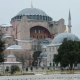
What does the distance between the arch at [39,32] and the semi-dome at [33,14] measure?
2084 millimetres

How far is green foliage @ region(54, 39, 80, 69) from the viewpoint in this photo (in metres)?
34.0

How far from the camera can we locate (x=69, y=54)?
34156 mm

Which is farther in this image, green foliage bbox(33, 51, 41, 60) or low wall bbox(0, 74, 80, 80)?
green foliage bbox(33, 51, 41, 60)

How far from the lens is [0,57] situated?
2578cm

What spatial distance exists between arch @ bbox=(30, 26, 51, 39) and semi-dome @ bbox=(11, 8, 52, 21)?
208 cm

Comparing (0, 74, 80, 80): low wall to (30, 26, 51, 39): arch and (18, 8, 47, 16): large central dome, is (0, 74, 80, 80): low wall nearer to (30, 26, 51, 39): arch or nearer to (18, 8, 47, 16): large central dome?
(30, 26, 51, 39): arch

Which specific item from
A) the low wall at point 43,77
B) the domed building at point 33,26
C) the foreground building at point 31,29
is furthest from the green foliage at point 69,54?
the domed building at point 33,26

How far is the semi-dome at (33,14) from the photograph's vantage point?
216 ft

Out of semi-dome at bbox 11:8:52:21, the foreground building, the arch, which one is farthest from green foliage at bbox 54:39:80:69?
semi-dome at bbox 11:8:52:21

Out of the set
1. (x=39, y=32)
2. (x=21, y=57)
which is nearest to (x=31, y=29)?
(x=39, y=32)

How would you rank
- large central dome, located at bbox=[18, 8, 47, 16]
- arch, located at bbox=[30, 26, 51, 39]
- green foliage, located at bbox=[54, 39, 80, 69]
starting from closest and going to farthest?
green foliage, located at bbox=[54, 39, 80, 69]
arch, located at bbox=[30, 26, 51, 39]
large central dome, located at bbox=[18, 8, 47, 16]

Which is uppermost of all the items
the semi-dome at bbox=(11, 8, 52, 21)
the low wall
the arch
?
the semi-dome at bbox=(11, 8, 52, 21)

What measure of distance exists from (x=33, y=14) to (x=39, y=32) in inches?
157

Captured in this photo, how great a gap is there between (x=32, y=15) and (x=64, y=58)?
108ft
